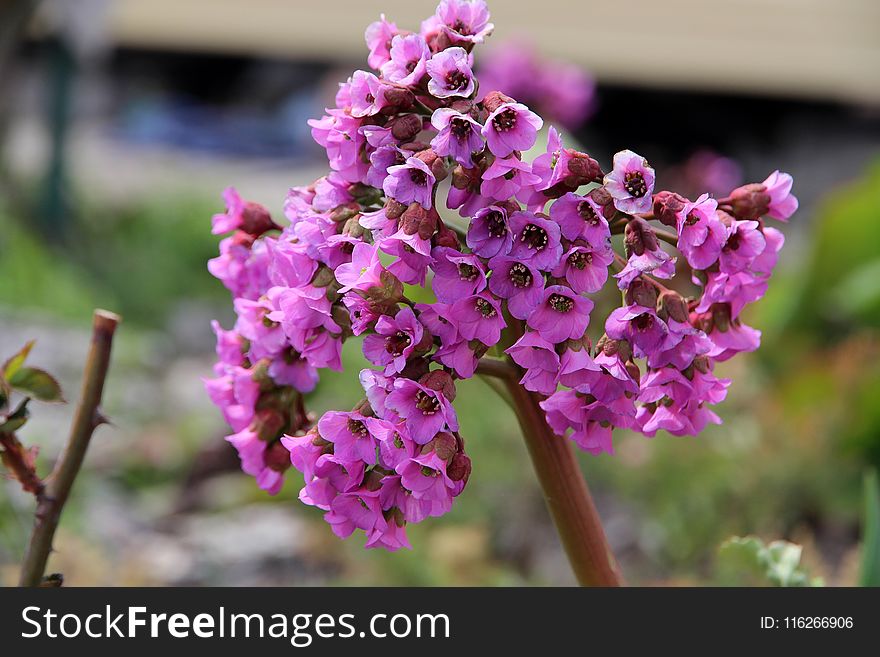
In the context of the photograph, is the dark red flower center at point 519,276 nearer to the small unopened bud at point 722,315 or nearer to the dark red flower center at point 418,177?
the dark red flower center at point 418,177

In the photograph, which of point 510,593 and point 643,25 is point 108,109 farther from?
point 510,593

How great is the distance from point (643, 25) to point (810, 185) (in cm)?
Result: 210

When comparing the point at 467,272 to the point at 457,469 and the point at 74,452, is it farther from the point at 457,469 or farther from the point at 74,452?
the point at 74,452

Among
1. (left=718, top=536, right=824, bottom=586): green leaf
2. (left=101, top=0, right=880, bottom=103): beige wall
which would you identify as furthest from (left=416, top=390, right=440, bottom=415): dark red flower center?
(left=101, top=0, right=880, bottom=103): beige wall

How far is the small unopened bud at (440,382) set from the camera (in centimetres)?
93

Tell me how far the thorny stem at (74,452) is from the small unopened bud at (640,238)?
0.51m

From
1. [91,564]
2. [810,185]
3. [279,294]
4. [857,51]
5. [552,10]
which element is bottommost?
[279,294]

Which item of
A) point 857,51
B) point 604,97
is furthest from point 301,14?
point 857,51

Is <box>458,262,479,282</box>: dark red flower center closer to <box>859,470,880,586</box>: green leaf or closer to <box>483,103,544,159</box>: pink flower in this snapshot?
<box>483,103,544,159</box>: pink flower

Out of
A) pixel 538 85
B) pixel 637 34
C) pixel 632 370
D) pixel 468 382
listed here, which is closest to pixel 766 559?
pixel 632 370

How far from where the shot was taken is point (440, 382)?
94cm

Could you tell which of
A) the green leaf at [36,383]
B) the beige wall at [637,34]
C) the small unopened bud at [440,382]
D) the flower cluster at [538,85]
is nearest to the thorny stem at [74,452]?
the green leaf at [36,383]

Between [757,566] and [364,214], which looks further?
[757,566]

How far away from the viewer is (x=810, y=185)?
9914 millimetres
